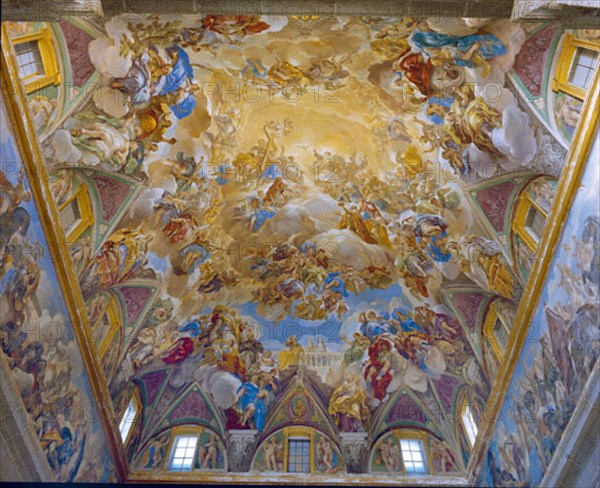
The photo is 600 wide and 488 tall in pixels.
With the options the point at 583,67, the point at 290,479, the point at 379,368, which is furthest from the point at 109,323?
the point at 583,67

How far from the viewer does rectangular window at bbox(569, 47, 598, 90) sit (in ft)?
33.7

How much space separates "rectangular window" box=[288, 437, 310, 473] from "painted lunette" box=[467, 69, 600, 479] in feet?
14.9

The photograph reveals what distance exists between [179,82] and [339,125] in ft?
12.9

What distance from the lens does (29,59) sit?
10367 mm

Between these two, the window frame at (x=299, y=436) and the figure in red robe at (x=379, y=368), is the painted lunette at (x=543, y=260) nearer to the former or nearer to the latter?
the figure in red robe at (x=379, y=368)

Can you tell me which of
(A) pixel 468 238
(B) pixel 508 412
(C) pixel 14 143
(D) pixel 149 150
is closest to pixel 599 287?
(A) pixel 468 238

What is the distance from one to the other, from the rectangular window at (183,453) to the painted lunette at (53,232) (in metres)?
1.81

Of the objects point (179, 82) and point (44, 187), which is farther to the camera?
point (179, 82)

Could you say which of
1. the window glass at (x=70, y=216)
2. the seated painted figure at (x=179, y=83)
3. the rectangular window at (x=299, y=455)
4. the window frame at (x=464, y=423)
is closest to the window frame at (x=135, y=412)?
the rectangular window at (x=299, y=455)

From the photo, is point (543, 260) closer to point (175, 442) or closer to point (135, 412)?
point (175, 442)

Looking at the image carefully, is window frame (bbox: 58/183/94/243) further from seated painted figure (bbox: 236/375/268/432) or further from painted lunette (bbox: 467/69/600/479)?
painted lunette (bbox: 467/69/600/479)

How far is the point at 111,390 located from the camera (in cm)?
1523

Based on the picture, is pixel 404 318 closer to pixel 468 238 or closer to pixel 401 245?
pixel 401 245

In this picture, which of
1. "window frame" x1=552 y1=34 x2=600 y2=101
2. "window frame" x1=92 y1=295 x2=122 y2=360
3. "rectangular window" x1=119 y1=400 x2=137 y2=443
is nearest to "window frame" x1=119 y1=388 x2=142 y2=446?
"rectangular window" x1=119 y1=400 x2=137 y2=443
